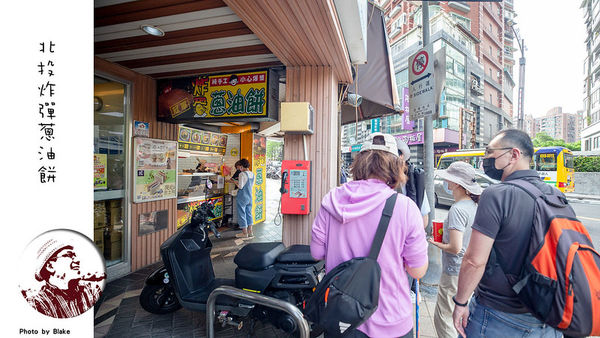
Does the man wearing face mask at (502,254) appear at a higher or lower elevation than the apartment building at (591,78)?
lower

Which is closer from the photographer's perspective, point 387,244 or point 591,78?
point 387,244

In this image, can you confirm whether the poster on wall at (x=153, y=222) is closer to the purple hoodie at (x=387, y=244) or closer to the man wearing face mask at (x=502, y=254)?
the purple hoodie at (x=387, y=244)

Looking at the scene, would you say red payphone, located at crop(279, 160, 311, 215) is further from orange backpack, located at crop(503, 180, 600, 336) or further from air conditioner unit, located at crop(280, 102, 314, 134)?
orange backpack, located at crop(503, 180, 600, 336)

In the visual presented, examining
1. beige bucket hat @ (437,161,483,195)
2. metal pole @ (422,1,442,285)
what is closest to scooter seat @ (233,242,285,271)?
beige bucket hat @ (437,161,483,195)

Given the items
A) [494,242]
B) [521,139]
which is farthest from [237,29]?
[494,242]

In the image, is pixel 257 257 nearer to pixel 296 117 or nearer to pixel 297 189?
pixel 297 189

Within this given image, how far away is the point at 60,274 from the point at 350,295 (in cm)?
132

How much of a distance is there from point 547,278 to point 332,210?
1.03 metres

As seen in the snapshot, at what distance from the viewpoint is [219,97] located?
424cm

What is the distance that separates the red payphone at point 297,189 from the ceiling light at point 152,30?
220 centimetres

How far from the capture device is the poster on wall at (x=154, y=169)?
13.7ft

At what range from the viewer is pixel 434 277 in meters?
3.95

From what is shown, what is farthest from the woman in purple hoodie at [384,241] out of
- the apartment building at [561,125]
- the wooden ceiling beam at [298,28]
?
the apartment building at [561,125]

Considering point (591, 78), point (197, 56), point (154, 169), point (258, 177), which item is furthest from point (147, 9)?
point (591, 78)
